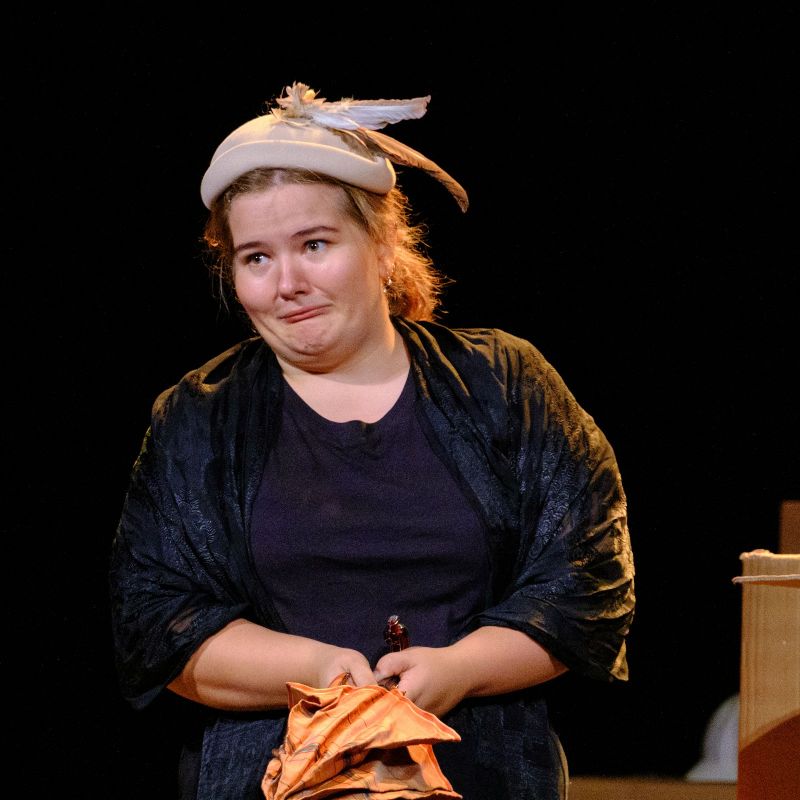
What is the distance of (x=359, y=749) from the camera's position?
1243 millimetres

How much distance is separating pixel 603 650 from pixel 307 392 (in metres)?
0.46

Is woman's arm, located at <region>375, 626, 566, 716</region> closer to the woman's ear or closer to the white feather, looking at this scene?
the woman's ear

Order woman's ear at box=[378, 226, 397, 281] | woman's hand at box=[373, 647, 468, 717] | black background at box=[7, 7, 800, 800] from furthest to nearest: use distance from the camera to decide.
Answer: black background at box=[7, 7, 800, 800] < woman's ear at box=[378, 226, 397, 281] < woman's hand at box=[373, 647, 468, 717]

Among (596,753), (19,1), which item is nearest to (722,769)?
(596,753)

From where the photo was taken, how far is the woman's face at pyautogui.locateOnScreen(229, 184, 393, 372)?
1468 millimetres

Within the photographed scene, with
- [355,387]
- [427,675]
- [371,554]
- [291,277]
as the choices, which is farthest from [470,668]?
[291,277]

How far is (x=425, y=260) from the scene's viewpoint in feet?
5.63

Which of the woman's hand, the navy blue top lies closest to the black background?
the navy blue top

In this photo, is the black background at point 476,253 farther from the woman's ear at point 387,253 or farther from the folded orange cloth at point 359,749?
the folded orange cloth at point 359,749

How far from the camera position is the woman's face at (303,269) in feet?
4.82

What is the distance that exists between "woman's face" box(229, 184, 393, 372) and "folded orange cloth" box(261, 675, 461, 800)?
42 centimetres

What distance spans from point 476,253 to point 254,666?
1062 millimetres

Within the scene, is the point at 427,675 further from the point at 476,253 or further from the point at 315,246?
the point at 476,253

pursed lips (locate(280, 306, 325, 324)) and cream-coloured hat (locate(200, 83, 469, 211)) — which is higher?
cream-coloured hat (locate(200, 83, 469, 211))
